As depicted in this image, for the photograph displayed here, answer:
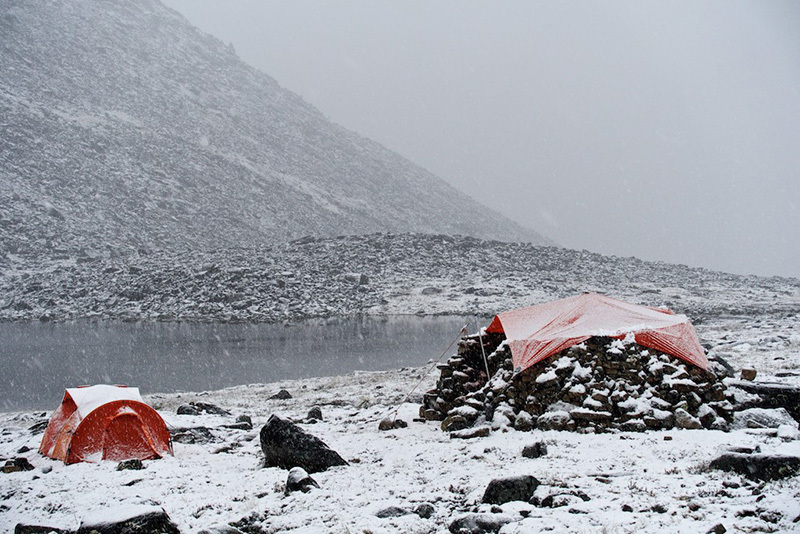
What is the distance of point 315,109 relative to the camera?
128 metres

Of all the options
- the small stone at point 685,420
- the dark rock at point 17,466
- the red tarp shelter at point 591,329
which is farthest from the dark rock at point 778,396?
the dark rock at point 17,466

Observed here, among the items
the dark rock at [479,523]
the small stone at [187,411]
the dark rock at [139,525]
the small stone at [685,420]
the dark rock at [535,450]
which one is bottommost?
the small stone at [187,411]

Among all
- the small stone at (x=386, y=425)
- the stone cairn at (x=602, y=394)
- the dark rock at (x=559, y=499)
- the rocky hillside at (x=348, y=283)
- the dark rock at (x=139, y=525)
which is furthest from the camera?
the rocky hillside at (x=348, y=283)

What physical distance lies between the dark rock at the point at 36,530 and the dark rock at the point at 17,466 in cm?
348

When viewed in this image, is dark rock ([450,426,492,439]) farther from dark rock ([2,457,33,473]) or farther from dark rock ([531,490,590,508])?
dark rock ([2,457,33,473])

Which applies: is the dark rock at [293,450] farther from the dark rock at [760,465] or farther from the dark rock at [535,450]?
the dark rock at [760,465]

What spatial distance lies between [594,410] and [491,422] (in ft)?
6.25

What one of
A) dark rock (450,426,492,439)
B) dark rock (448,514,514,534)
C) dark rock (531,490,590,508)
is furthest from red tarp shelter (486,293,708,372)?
dark rock (448,514,514,534)

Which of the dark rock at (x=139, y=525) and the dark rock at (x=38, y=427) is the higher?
the dark rock at (x=139, y=525)

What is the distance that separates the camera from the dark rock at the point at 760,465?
21.5 feet

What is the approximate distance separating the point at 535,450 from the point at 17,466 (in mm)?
9120

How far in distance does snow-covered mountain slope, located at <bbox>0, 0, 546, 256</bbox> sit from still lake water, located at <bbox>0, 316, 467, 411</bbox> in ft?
78.2

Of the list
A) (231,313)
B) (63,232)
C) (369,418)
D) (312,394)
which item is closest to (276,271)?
(231,313)

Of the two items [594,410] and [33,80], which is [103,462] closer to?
[594,410]
